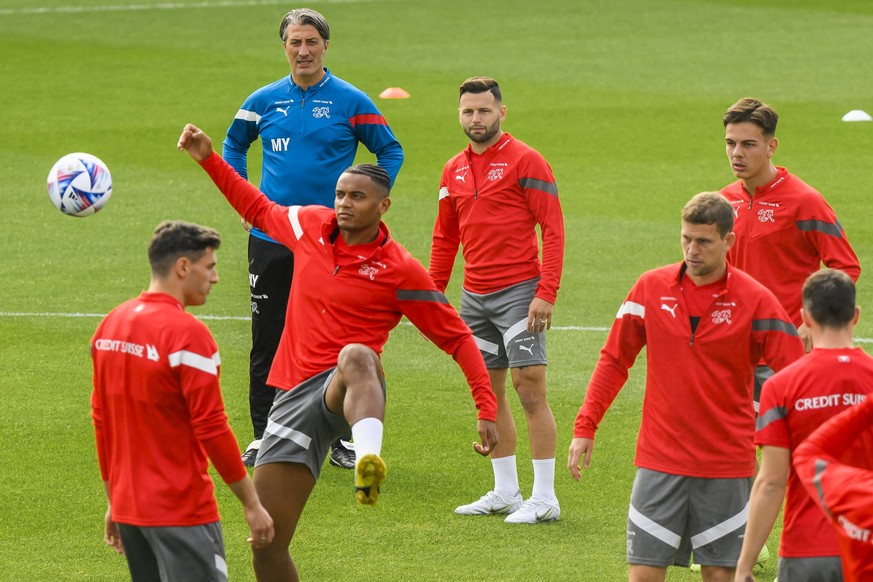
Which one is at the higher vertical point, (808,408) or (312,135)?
(312,135)

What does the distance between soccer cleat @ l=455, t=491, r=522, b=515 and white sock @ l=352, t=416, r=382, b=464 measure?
8.52ft

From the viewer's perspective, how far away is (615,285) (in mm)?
14656

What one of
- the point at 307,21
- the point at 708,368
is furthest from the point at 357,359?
the point at 307,21

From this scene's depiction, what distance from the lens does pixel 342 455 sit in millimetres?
9859

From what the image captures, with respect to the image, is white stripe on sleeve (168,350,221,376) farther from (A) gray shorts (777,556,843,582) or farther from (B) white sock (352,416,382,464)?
(A) gray shorts (777,556,843,582)

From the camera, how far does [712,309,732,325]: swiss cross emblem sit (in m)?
6.34

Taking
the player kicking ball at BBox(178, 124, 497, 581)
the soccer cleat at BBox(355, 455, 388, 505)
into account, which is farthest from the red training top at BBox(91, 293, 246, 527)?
the player kicking ball at BBox(178, 124, 497, 581)

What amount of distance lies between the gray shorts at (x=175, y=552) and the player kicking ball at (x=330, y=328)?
1.02m

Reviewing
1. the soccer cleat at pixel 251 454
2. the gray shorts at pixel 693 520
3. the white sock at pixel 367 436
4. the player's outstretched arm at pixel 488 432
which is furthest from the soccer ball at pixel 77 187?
the gray shorts at pixel 693 520

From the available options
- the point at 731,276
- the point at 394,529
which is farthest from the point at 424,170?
the point at 731,276

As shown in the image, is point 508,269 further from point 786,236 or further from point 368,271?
point 368,271

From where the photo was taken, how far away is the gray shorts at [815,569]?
216 inches

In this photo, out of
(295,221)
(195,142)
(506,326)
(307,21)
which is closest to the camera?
(195,142)

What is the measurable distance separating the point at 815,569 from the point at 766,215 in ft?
9.37
